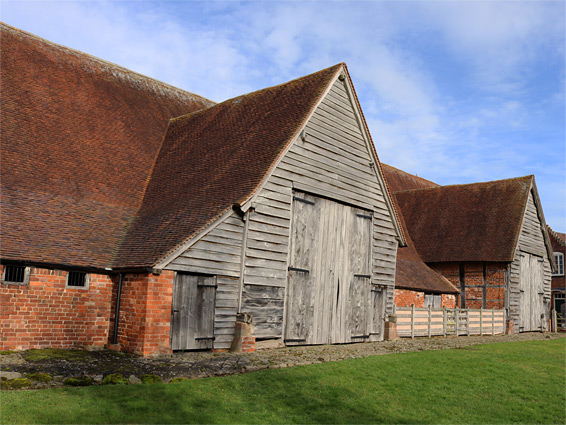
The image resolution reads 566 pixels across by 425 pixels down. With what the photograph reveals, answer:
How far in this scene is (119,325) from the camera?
1289 cm

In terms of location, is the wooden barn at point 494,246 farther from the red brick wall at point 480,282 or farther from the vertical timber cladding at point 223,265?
the vertical timber cladding at point 223,265

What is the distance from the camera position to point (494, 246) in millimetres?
26438

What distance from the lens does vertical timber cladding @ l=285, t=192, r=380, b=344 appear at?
15201 mm

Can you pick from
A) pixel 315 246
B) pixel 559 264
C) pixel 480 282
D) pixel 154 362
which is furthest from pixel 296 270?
pixel 559 264

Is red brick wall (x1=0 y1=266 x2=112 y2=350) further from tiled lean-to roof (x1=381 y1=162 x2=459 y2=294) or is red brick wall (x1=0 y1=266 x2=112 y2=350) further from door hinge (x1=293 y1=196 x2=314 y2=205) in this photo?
tiled lean-to roof (x1=381 y1=162 x2=459 y2=294)

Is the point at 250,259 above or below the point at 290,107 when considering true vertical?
below

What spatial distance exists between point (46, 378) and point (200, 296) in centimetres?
483

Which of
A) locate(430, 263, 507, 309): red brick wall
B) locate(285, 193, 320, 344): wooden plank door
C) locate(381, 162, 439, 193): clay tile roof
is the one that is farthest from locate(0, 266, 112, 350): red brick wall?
locate(381, 162, 439, 193): clay tile roof

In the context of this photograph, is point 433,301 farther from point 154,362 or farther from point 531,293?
point 154,362

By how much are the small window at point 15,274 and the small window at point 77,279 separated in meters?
1.00

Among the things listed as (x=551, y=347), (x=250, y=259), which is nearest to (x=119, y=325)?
(x=250, y=259)

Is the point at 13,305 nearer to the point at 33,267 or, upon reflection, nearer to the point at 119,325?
the point at 33,267

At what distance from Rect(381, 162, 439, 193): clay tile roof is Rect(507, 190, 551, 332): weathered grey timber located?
28.7ft

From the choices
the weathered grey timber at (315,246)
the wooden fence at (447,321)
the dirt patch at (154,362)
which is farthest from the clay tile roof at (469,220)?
the dirt patch at (154,362)
